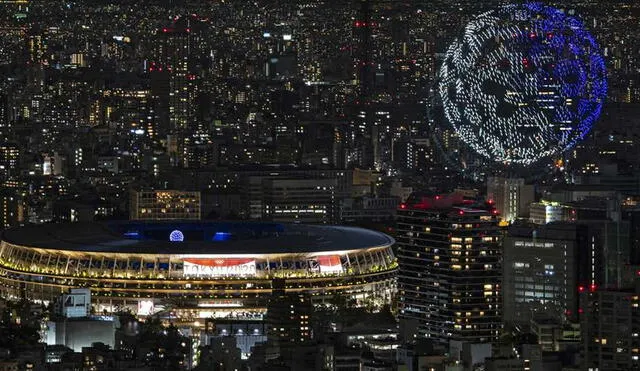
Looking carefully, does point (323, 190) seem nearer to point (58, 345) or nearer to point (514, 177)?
point (514, 177)

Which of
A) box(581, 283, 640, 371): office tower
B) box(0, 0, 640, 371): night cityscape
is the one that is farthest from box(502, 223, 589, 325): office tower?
box(581, 283, 640, 371): office tower

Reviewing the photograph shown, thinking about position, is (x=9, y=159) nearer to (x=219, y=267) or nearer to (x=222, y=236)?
(x=222, y=236)

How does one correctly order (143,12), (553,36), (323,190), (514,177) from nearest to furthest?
1. (553,36)
2. (514,177)
3. (323,190)
4. (143,12)

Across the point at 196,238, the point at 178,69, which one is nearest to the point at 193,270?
the point at 196,238

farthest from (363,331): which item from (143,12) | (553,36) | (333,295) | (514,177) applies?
(143,12)

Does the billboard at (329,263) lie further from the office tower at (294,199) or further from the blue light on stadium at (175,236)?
the office tower at (294,199)

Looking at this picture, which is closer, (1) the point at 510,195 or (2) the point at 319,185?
(1) the point at 510,195
